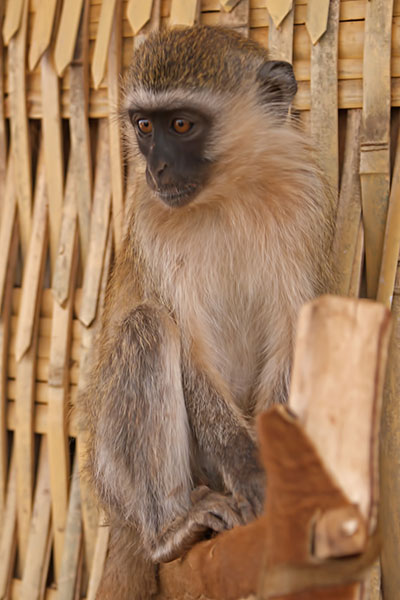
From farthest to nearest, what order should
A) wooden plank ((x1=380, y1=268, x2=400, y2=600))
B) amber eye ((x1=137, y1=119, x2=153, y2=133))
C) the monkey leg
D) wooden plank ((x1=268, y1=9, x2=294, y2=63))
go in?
wooden plank ((x1=268, y1=9, x2=294, y2=63)) → wooden plank ((x1=380, y1=268, x2=400, y2=600)) → amber eye ((x1=137, y1=119, x2=153, y2=133)) → the monkey leg

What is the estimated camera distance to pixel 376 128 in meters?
1.79

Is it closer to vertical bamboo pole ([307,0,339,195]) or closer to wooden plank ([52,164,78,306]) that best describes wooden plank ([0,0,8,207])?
wooden plank ([52,164,78,306])

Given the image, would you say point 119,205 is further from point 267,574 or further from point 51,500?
point 267,574

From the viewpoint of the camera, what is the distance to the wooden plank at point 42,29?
208cm

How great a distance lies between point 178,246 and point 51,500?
0.96 meters

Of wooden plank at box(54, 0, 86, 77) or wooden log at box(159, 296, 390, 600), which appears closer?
wooden log at box(159, 296, 390, 600)

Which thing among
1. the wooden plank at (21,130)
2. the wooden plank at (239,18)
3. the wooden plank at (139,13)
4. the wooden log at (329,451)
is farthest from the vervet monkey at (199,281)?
the wooden log at (329,451)

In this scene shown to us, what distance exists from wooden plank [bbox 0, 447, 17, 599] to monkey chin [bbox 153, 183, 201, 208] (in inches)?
41.4

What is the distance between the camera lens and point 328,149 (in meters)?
1.85

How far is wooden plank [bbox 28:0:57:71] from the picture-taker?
2084 millimetres

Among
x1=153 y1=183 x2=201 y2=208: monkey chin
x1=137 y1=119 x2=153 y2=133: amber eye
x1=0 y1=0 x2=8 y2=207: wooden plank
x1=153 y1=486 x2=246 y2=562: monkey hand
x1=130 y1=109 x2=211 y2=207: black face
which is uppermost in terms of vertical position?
x1=0 y1=0 x2=8 y2=207: wooden plank

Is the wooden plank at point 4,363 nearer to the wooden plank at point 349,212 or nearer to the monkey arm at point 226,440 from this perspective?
the monkey arm at point 226,440

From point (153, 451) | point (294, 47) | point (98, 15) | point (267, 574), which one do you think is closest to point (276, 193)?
point (294, 47)

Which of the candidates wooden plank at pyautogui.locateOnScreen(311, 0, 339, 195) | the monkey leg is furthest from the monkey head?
the monkey leg
